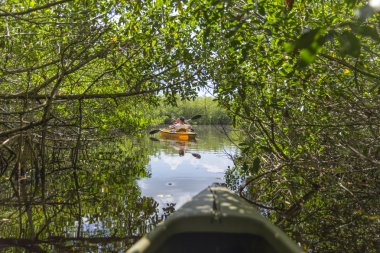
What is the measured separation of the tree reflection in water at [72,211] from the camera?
424 cm

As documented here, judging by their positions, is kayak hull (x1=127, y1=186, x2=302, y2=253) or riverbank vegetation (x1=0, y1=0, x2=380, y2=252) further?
riverbank vegetation (x1=0, y1=0, x2=380, y2=252)

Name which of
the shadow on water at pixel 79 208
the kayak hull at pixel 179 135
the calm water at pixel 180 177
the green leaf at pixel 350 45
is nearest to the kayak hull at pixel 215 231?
the shadow on water at pixel 79 208

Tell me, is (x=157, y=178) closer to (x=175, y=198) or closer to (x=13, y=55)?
(x=175, y=198)

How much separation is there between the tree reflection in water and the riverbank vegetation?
0.22 ft

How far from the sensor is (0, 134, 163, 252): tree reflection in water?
4242mm

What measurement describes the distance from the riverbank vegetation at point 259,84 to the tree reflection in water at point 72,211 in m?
0.07

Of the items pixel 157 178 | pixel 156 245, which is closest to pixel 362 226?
pixel 156 245

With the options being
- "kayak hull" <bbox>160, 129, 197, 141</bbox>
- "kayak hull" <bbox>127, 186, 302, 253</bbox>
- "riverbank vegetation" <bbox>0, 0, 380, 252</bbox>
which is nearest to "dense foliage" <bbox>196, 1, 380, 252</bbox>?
"riverbank vegetation" <bbox>0, 0, 380, 252</bbox>

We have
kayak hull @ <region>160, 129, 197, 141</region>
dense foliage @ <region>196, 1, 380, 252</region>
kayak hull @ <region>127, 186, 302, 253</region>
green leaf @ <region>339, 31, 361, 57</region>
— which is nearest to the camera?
green leaf @ <region>339, 31, 361, 57</region>

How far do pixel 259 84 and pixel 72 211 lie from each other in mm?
3511

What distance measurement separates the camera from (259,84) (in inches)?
208

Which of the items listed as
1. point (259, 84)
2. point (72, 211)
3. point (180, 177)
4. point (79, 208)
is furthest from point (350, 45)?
point (180, 177)

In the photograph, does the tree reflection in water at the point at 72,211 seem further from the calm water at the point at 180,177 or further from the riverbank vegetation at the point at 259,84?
the calm water at the point at 180,177

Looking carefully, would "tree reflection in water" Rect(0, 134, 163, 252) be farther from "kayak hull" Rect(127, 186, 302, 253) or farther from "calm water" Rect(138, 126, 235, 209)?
"kayak hull" Rect(127, 186, 302, 253)
